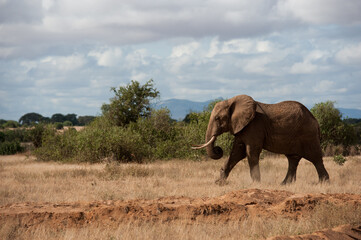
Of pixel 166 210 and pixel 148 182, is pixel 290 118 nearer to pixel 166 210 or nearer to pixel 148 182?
pixel 148 182

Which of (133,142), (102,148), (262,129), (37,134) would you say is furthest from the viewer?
(37,134)

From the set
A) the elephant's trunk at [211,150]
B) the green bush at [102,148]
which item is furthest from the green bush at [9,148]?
the elephant's trunk at [211,150]

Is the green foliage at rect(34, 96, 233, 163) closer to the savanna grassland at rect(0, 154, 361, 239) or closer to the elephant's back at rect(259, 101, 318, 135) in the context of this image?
the elephant's back at rect(259, 101, 318, 135)

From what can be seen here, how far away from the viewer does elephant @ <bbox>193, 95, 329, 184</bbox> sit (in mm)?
12938

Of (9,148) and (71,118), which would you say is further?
(71,118)

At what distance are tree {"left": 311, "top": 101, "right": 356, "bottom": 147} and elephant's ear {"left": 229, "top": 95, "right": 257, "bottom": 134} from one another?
51.0 ft

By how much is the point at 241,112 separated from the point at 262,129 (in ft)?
2.54

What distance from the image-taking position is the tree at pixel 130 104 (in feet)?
84.7

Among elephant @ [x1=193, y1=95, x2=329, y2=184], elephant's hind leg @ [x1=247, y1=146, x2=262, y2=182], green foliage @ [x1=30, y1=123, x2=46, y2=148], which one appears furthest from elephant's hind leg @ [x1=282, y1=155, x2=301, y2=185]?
green foliage @ [x1=30, y1=123, x2=46, y2=148]

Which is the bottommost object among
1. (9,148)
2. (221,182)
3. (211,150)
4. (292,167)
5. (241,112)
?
(221,182)

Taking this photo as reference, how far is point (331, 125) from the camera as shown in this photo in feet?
92.1

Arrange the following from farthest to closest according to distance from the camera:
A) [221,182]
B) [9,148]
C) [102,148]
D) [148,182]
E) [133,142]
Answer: [9,148]
[133,142]
[102,148]
[148,182]
[221,182]

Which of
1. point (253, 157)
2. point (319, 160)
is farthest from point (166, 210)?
point (319, 160)

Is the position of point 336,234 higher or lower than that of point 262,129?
lower
